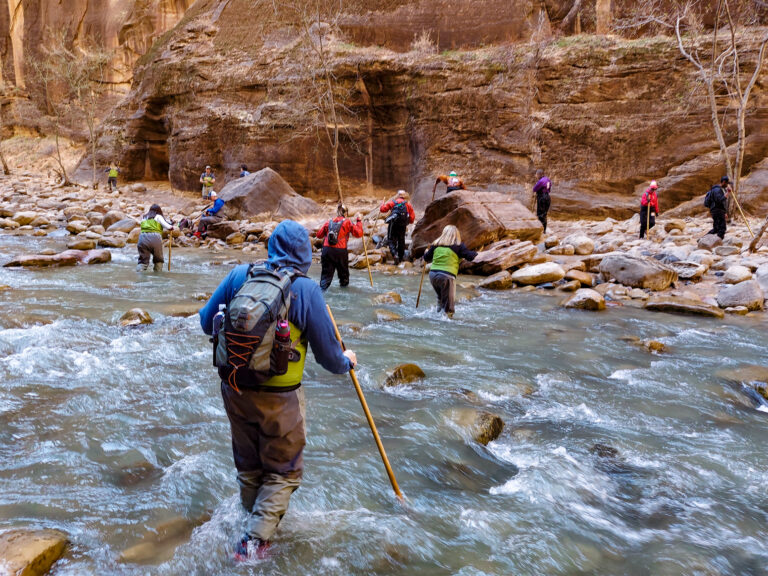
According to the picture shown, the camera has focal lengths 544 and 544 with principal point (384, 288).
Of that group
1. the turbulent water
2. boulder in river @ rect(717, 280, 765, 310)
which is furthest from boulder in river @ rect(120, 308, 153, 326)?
boulder in river @ rect(717, 280, 765, 310)

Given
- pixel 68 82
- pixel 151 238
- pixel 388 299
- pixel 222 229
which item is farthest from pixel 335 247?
pixel 68 82

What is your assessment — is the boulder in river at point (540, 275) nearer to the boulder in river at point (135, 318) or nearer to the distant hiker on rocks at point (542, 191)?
the distant hiker on rocks at point (542, 191)

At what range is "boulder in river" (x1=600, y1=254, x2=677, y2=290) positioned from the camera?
406 inches

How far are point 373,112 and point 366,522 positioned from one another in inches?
870

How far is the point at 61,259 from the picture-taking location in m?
12.2

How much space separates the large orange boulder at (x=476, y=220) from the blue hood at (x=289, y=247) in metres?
10.8

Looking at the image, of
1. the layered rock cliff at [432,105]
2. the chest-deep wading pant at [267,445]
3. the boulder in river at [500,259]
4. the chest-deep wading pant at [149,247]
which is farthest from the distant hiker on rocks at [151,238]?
the layered rock cliff at [432,105]

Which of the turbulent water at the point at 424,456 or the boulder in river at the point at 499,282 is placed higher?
the boulder in river at the point at 499,282

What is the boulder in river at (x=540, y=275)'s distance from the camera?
1112 centimetres

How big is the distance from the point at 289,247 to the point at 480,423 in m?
2.53

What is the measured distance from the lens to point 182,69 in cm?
2641

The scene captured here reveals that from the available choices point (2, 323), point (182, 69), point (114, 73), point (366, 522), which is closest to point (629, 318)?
point (366, 522)

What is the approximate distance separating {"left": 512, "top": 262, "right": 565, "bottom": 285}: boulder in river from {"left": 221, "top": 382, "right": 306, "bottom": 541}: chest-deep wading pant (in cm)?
898

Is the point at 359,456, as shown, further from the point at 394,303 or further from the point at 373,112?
the point at 373,112
